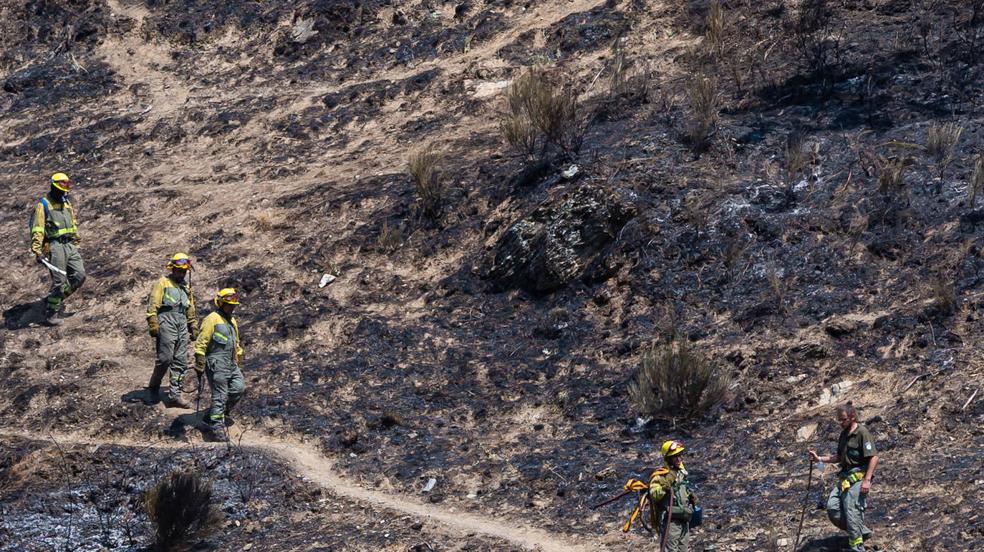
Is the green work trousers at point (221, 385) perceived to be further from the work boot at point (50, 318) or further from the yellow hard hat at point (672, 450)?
the yellow hard hat at point (672, 450)

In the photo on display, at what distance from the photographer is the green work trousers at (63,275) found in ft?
42.5

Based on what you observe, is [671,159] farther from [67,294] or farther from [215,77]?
[215,77]

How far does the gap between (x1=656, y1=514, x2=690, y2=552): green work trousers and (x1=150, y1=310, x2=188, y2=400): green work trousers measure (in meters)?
5.69

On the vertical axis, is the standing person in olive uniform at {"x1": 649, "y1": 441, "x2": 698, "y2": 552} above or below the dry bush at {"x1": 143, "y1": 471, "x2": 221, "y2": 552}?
above

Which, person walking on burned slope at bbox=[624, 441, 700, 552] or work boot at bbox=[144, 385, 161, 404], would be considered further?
work boot at bbox=[144, 385, 161, 404]

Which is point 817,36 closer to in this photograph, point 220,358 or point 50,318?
point 220,358

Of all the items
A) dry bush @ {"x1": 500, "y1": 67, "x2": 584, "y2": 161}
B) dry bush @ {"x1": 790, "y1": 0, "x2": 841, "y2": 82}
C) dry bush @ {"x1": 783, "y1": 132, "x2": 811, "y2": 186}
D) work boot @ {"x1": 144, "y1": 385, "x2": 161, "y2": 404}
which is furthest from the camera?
dry bush @ {"x1": 790, "y1": 0, "x2": 841, "y2": 82}

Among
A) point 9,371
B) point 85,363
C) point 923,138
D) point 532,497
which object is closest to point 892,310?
point 923,138

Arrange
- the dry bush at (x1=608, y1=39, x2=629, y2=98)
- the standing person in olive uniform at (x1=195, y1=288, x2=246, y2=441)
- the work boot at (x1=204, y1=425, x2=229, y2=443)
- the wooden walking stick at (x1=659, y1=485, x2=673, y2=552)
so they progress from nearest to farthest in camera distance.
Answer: the wooden walking stick at (x1=659, y1=485, x2=673, y2=552)
the standing person in olive uniform at (x1=195, y1=288, x2=246, y2=441)
the work boot at (x1=204, y1=425, x2=229, y2=443)
the dry bush at (x1=608, y1=39, x2=629, y2=98)

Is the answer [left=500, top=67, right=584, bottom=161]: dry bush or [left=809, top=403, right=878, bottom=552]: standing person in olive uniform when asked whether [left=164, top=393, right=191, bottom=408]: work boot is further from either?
[left=809, top=403, right=878, bottom=552]: standing person in olive uniform

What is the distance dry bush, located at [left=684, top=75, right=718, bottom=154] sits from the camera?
1342cm

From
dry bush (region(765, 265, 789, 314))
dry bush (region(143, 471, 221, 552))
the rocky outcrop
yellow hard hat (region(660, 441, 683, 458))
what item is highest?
yellow hard hat (region(660, 441, 683, 458))

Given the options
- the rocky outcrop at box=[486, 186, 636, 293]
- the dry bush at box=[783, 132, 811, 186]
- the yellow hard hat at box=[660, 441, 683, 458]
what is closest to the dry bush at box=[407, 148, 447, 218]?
the rocky outcrop at box=[486, 186, 636, 293]

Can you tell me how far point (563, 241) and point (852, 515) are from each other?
5.57 metres
